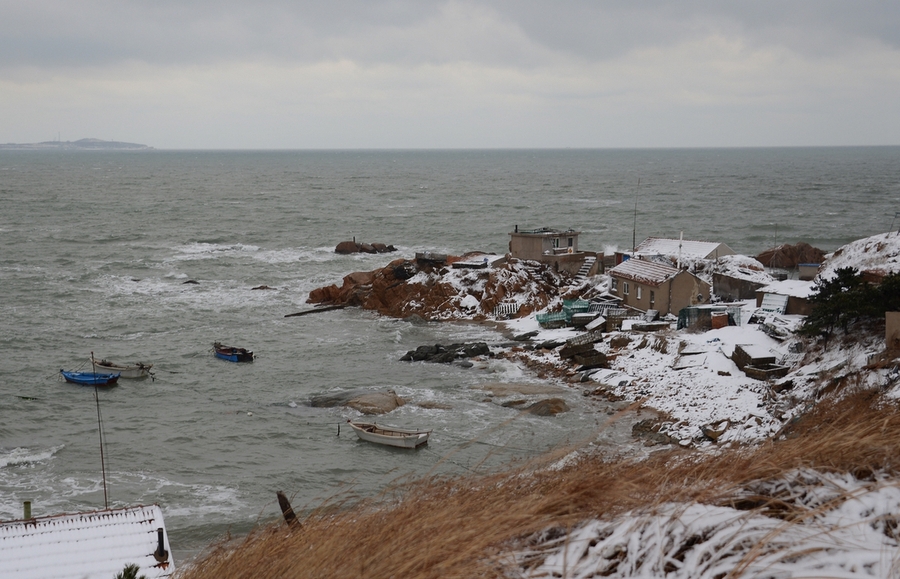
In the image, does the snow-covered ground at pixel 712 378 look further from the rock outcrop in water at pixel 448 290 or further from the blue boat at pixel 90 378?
the blue boat at pixel 90 378

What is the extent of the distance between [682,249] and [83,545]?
41594mm

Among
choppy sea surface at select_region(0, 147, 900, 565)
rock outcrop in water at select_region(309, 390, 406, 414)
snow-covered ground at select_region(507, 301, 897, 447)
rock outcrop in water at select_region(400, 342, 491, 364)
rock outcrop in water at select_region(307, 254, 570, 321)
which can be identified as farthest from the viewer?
rock outcrop in water at select_region(307, 254, 570, 321)

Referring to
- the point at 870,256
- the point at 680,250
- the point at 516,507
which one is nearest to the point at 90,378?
the point at 680,250

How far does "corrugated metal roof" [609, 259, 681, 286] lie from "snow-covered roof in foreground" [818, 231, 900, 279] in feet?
22.9

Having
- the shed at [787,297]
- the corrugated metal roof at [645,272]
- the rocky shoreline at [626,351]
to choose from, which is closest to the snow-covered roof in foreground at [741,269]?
the shed at [787,297]

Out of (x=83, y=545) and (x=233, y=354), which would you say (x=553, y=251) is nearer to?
(x=233, y=354)

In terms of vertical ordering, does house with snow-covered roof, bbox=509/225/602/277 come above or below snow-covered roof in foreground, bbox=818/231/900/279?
below

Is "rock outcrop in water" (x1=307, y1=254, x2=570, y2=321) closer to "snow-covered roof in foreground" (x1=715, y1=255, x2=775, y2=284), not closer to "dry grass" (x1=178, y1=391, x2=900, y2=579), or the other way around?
"snow-covered roof in foreground" (x1=715, y1=255, x2=775, y2=284)

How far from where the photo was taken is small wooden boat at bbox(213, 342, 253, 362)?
37688 millimetres

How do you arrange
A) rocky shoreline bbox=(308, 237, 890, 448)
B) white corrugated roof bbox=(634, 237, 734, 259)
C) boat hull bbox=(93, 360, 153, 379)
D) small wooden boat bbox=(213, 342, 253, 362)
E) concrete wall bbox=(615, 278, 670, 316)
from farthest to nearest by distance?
1. white corrugated roof bbox=(634, 237, 734, 259)
2. concrete wall bbox=(615, 278, 670, 316)
3. small wooden boat bbox=(213, 342, 253, 362)
4. boat hull bbox=(93, 360, 153, 379)
5. rocky shoreline bbox=(308, 237, 890, 448)

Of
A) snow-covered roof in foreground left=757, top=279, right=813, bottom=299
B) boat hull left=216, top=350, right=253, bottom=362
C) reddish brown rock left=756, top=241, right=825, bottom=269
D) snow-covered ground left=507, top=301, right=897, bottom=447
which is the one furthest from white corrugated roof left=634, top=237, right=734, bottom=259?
boat hull left=216, top=350, right=253, bottom=362

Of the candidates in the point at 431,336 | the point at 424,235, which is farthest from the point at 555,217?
the point at 431,336

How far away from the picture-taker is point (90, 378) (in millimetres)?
34250

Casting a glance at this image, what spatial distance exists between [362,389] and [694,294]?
17.1 metres
